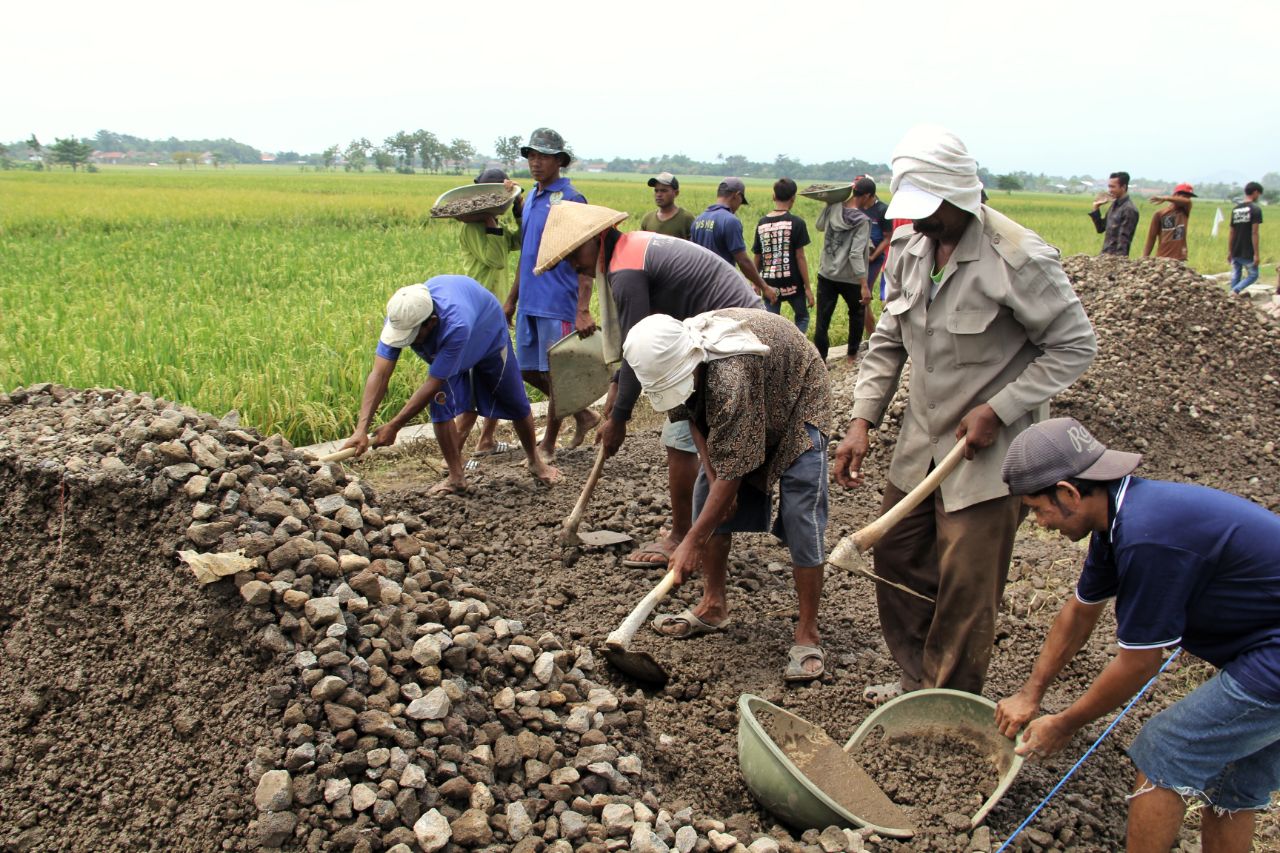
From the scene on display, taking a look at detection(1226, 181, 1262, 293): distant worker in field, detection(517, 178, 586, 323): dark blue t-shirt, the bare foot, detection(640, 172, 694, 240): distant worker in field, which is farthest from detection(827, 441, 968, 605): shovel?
detection(1226, 181, 1262, 293): distant worker in field

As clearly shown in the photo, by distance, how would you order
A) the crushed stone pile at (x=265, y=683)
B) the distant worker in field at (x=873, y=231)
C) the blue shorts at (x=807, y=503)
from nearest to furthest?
the crushed stone pile at (x=265, y=683)
the blue shorts at (x=807, y=503)
the distant worker in field at (x=873, y=231)

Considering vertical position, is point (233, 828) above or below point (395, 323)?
below

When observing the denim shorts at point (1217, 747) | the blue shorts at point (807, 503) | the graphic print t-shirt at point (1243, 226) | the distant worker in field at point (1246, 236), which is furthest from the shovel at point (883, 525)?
the graphic print t-shirt at point (1243, 226)

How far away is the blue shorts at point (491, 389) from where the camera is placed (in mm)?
5035

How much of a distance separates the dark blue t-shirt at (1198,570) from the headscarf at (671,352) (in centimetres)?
122

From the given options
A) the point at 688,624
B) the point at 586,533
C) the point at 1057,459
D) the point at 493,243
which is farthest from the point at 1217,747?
the point at 493,243

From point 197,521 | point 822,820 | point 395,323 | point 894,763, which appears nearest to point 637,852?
point 822,820

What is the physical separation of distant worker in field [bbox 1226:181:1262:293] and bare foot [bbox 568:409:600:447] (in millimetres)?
9724

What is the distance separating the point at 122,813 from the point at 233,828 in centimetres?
43

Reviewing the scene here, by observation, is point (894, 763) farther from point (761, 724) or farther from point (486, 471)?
point (486, 471)

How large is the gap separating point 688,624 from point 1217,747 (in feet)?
6.09

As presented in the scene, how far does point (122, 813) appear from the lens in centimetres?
247

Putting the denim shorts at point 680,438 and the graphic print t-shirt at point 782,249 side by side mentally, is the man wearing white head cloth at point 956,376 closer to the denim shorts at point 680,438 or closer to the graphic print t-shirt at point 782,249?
the denim shorts at point 680,438

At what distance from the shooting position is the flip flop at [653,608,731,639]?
11.9 ft
